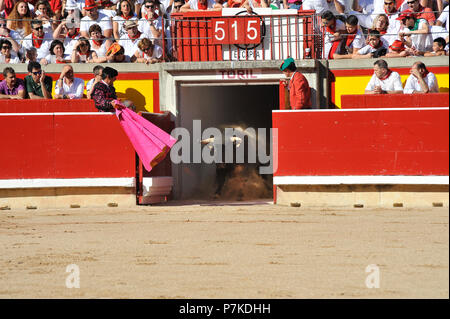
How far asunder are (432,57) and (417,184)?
75.5 inches

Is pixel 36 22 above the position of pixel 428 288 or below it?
above

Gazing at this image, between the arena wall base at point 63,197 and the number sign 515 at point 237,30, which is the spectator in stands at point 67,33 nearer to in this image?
the number sign 515 at point 237,30

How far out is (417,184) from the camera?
10727 mm

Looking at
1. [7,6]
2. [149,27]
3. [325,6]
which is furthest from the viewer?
[7,6]

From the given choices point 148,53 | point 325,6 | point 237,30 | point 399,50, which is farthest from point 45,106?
point 399,50

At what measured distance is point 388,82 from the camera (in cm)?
1134

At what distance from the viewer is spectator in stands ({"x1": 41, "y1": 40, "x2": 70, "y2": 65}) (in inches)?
499

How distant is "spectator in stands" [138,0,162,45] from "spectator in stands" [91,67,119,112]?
139cm

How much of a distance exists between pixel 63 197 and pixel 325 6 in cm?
432

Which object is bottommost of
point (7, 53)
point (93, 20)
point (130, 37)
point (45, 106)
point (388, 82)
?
point (45, 106)

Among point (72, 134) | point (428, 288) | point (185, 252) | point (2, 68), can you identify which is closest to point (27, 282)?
point (185, 252)

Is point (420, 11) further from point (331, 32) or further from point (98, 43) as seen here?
point (98, 43)

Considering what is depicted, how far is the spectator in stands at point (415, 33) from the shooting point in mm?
11570

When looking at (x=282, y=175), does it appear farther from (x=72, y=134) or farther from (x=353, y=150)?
(x=72, y=134)
